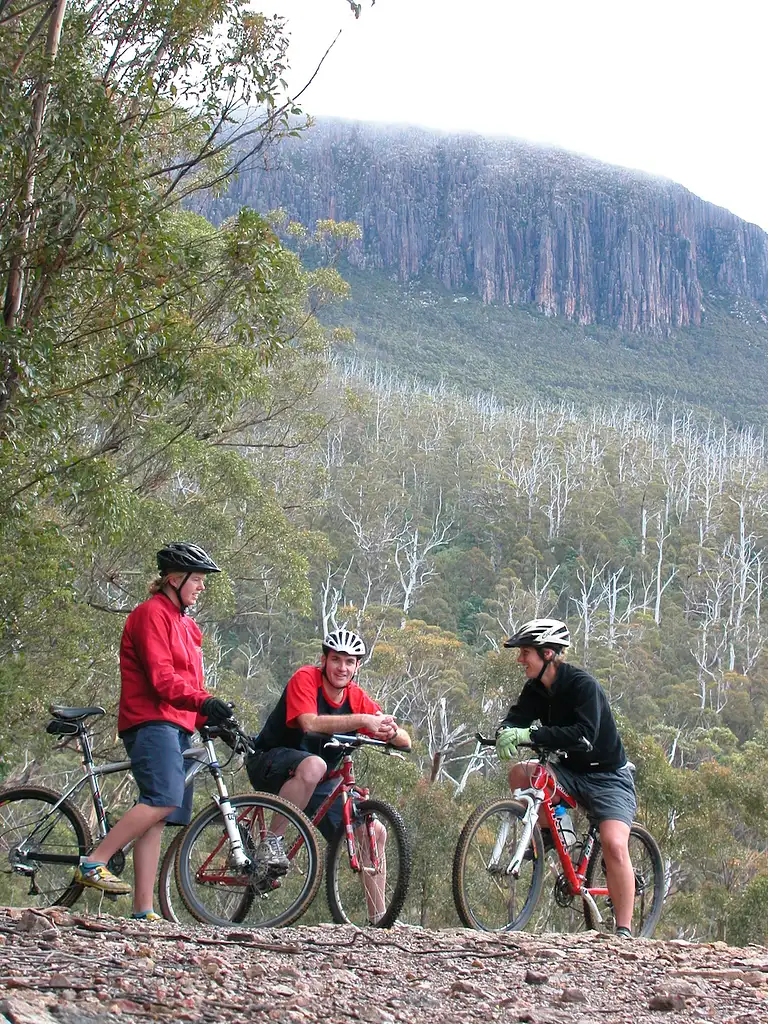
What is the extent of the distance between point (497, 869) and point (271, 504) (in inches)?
561

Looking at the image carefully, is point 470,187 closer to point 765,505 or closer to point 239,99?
point 765,505

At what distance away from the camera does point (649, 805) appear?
20562mm

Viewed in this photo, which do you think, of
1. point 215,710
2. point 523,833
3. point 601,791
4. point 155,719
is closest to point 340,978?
point 215,710

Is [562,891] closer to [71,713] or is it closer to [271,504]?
[71,713]

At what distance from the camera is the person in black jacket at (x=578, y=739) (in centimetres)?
524

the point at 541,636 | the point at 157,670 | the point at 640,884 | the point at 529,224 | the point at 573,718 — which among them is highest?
the point at 529,224

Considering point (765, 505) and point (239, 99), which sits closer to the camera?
point (239, 99)

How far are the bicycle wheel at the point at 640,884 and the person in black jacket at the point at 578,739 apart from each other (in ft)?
0.51

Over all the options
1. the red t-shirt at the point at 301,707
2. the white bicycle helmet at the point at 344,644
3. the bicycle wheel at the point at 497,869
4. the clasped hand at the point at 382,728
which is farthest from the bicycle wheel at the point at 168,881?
the bicycle wheel at the point at 497,869

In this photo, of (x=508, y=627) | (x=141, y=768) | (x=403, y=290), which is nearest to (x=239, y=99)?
(x=141, y=768)

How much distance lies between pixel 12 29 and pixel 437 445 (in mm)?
54324

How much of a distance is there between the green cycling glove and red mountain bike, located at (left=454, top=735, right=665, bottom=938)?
0.11 metres

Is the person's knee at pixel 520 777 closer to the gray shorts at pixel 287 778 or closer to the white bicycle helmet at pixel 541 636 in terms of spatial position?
the white bicycle helmet at pixel 541 636

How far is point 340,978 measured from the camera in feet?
10.9
